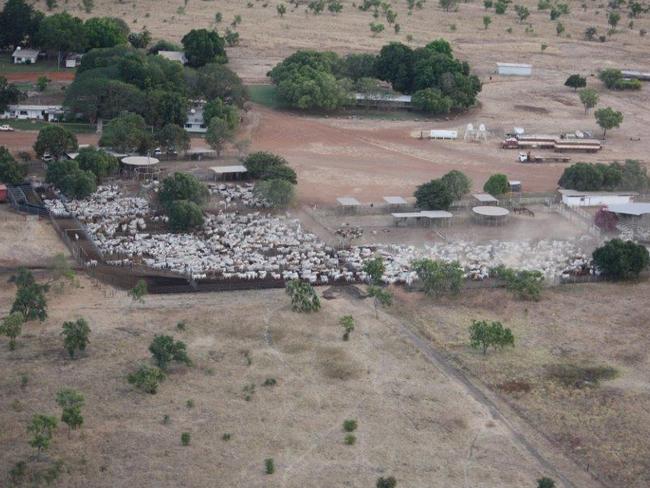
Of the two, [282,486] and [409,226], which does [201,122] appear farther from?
[282,486]

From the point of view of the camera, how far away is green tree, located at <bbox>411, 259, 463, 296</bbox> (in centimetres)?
4772

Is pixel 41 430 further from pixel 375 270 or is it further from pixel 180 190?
pixel 180 190

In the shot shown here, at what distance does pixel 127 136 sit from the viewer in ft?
212

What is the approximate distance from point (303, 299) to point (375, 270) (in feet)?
14.5

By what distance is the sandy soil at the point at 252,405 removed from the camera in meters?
33.7

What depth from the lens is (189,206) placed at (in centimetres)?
5456

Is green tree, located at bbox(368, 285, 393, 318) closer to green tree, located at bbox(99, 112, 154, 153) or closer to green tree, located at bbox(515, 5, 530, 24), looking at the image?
green tree, located at bbox(99, 112, 154, 153)

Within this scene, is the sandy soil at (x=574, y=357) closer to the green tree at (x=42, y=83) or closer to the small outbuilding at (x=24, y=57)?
the green tree at (x=42, y=83)

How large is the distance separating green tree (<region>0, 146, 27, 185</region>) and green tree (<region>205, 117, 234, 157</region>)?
38.1 ft

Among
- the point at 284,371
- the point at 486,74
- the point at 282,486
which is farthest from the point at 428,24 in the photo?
the point at 282,486

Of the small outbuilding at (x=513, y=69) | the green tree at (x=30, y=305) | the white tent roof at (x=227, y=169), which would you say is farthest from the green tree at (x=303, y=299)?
the small outbuilding at (x=513, y=69)

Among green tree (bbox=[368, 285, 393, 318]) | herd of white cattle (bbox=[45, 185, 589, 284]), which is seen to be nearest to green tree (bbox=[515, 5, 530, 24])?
herd of white cattle (bbox=[45, 185, 589, 284])

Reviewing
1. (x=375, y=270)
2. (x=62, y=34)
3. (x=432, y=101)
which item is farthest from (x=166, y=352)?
(x=62, y=34)

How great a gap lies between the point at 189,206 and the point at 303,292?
36.5ft
